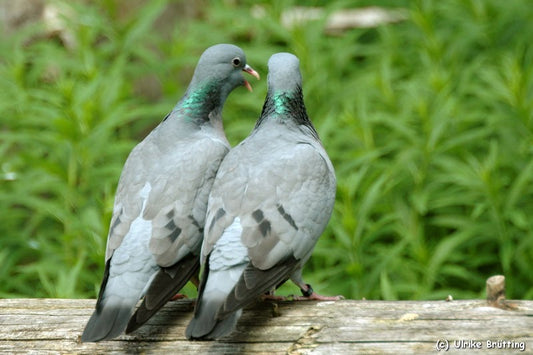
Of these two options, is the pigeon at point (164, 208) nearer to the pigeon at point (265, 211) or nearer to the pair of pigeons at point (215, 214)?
the pair of pigeons at point (215, 214)

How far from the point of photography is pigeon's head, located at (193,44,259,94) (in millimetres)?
3854

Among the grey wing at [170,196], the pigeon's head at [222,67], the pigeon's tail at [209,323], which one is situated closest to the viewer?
the pigeon's tail at [209,323]

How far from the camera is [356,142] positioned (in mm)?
5605

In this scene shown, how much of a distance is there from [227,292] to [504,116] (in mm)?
3370

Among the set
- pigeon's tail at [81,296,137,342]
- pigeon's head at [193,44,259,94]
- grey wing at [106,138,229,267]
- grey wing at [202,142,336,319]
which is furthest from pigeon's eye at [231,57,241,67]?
pigeon's tail at [81,296,137,342]

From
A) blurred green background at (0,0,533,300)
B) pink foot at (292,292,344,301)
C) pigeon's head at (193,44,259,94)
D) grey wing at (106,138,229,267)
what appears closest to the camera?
grey wing at (106,138,229,267)

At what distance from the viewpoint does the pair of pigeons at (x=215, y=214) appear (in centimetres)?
298

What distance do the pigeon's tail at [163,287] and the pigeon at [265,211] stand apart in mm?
160

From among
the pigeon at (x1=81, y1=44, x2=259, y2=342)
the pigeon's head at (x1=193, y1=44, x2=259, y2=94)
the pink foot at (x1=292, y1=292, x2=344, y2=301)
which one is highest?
the pigeon's head at (x1=193, y1=44, x2=259, y2=94)

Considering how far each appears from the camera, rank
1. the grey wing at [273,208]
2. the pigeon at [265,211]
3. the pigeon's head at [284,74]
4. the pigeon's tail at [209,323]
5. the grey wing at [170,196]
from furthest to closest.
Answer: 1. the pigeon's head at [284,74]
2. the grey wing at [170,196]
3. the grey wing at [273,208]
4. the pigeon at [265,211]
5. the pigeon's tail at [209,323]

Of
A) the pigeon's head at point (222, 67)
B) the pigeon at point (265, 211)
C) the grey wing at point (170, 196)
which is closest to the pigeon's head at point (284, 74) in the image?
the pigeon at point (265, 211)

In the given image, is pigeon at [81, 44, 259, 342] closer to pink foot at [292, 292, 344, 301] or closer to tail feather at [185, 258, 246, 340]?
tail feather at [185, 258, 246, 340]

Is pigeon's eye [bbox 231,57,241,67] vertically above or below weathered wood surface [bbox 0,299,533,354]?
above

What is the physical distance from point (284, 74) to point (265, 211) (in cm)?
81
